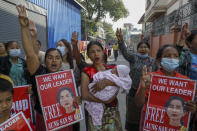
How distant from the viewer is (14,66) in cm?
247

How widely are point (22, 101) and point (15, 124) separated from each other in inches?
16.4

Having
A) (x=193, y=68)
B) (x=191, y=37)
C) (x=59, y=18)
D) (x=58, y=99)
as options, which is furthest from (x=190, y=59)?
(x=59, y=18)

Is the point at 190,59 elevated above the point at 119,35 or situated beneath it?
situated beneath

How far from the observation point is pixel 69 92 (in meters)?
1.85

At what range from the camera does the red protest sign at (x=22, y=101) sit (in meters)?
1.71

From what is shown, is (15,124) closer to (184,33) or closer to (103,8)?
(184,33)

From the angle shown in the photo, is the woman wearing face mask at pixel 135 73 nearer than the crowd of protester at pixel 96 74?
No

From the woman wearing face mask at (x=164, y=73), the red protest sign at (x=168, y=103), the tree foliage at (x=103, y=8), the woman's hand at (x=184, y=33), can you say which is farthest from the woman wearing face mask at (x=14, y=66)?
the tree foliage at (x=103, y=8)

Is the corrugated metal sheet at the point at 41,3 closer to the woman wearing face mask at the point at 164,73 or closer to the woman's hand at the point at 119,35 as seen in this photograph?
the woman's hand at the point at 119,35

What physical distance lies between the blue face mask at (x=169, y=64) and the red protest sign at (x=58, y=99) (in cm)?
108

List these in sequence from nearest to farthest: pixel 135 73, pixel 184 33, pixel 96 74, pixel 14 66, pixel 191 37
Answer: pixel 96 74 → pixel 191 37 → pixel 184 33 → pixel 14 66 → pixel 135 73

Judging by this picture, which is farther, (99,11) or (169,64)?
(99,11)

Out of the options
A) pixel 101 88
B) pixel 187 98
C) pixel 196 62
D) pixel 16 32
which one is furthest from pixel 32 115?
pixel 16 32

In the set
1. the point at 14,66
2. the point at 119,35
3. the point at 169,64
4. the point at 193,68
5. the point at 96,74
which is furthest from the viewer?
the point at 119,35
